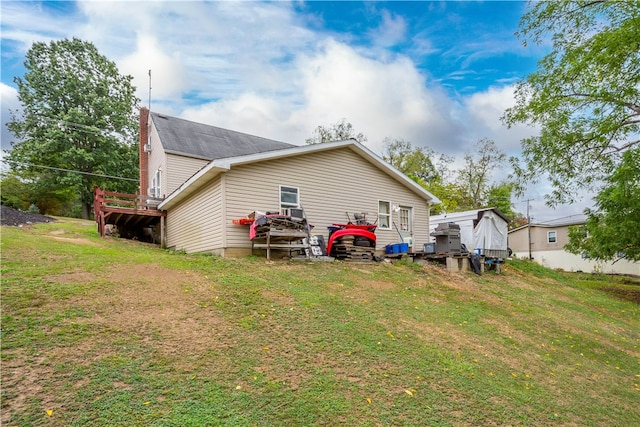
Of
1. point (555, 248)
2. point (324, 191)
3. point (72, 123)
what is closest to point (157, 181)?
point (324, 191)

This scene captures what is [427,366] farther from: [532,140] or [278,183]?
[532,140]

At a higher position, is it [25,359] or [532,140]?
[532,140]

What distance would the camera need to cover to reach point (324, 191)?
41.2ft

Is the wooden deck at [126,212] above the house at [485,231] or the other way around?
above

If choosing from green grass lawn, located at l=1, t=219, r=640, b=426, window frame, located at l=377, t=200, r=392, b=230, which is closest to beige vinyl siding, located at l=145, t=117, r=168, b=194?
green grass lawn, located at l=1, t=219, r=640, b=426

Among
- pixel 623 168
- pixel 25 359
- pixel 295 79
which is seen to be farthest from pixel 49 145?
pixel 623 168

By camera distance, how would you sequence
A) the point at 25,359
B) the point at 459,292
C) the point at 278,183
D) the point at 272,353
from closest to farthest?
the point at 25,359, the point at 272,353, the point at 459,292, the point at 278,183

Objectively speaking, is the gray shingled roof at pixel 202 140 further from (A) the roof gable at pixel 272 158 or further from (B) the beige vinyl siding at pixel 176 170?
(A) the roof gable at pixel 272 158

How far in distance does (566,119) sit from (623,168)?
2.76 m

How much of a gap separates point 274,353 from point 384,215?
10385mm

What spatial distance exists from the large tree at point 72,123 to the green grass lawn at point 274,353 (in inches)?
829

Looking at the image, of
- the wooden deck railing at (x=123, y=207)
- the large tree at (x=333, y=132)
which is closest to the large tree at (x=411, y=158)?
the large tree at (x=333, y=132)

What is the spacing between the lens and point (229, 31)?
434 inches

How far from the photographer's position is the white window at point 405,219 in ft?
48.7
